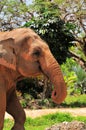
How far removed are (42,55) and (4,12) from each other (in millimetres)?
18534

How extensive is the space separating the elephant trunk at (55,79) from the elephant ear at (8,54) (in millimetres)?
338

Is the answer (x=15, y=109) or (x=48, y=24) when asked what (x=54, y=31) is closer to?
(x=48, y=24)

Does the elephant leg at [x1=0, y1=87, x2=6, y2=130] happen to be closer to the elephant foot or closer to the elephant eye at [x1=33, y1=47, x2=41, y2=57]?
the elephant foot

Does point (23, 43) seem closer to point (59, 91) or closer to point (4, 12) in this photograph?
point (59, 91)

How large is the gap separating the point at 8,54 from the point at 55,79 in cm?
59

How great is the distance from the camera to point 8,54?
167 inches

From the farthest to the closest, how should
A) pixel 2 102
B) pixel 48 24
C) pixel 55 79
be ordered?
pixel 48 24 < pixel 2 102 < pixel 55 79

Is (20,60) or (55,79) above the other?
(20,60)

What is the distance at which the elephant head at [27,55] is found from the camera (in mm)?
4152

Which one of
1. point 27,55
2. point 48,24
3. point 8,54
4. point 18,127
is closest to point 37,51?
point 27,55

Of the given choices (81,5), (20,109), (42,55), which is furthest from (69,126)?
(81,5)

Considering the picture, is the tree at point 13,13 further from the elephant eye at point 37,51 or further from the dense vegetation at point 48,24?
the elephant eye at point 37,51

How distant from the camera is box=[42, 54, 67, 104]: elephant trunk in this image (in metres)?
4.00

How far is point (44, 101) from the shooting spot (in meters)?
19.3
